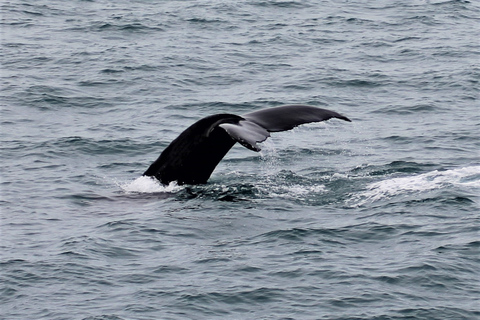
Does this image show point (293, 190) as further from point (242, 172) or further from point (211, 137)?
point (242, 172)

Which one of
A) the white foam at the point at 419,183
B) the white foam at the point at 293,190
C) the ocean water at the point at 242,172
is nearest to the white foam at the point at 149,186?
the ocean water at the point at 242,172

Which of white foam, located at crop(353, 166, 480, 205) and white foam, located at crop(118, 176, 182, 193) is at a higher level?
white foam, located at crop(118, 176, 182, 193)

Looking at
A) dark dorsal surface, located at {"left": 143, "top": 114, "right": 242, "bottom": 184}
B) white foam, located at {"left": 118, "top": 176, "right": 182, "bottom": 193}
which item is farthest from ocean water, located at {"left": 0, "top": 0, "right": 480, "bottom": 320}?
dark dorsal surface, located at {"left": 143, "top": 114, "right": 242, "bottom": 184}

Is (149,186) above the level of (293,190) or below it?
above

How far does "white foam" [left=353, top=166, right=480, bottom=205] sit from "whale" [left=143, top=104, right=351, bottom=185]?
1.62 meters

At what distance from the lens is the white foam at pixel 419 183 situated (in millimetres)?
12859

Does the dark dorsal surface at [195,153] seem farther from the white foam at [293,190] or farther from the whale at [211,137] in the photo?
the white foam at [293,190]

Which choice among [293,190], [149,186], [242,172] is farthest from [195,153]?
[242,172]

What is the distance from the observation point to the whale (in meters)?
11.5

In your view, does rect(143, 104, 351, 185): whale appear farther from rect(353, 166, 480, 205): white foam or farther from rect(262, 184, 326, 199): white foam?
rect(353, 166, 480, 205): white foam

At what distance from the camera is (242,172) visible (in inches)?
584

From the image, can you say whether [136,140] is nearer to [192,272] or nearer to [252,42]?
[192,272]

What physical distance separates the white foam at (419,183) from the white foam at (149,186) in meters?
2.40

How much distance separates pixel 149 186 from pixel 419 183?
366cm
